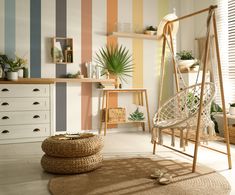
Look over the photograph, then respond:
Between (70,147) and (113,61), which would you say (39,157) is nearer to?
(70,147)

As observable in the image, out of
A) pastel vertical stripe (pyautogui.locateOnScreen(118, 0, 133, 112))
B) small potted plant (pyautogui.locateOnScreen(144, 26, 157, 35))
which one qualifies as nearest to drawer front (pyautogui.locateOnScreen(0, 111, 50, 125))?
pastel vertical stripe (pyautogui.locateOnScreen(118, 0, 133, 112))

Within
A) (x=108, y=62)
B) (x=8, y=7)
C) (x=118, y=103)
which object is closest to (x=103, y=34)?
(x=108, y=62)

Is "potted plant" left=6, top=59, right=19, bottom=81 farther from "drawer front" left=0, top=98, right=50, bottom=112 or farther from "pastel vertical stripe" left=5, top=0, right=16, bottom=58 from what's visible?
"drawer front" left=0, top=98, right=50, bottom=112

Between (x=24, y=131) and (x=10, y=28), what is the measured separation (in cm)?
164

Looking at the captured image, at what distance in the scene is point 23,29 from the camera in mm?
4832

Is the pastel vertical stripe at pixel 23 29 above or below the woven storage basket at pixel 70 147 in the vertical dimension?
above

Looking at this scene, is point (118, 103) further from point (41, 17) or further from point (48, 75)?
point (41, 17)

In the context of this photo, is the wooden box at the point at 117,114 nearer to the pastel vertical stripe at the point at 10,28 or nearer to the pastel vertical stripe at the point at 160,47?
the pastel vertical stripe at the point at 160,47

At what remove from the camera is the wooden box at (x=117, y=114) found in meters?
5.18

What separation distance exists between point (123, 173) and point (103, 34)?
304cm

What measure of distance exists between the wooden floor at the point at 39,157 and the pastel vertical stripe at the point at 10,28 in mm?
1505

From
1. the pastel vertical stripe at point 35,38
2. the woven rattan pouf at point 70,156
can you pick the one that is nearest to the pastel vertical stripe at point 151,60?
the pastel vertical stripe at point 35,38

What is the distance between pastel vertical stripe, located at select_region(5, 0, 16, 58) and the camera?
4.74m

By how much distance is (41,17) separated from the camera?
16.2 feet
